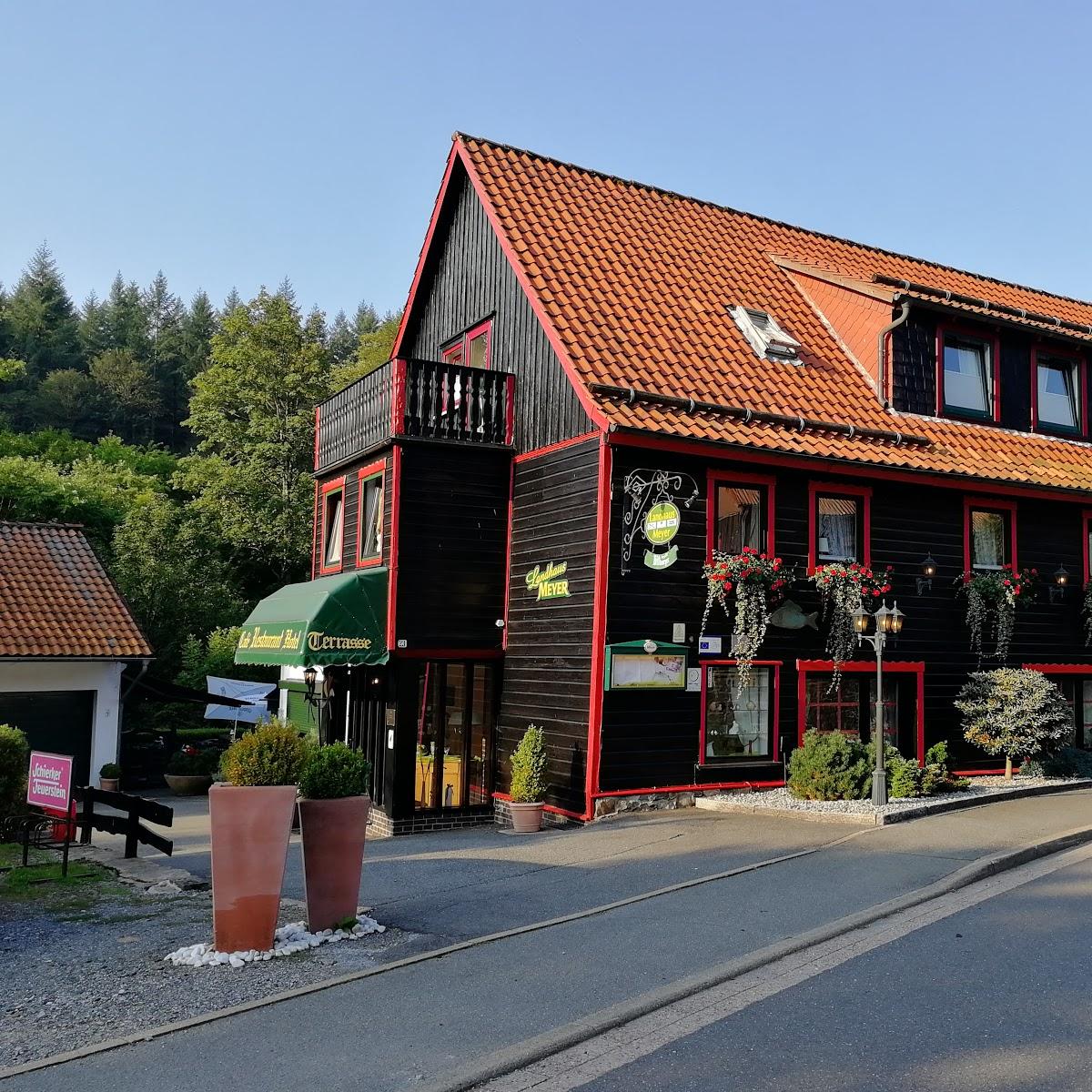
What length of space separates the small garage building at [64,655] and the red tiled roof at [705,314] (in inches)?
494

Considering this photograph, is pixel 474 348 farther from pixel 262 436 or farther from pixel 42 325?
pixel 42 325

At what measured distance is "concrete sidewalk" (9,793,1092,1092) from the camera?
20.6 feet

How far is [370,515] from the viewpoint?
18438 mm

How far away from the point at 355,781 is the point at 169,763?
21872mm

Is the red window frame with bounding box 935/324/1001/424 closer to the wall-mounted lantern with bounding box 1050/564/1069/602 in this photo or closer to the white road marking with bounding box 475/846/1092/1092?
the wall-mounted lantern with bounding box 1050/564/1069/602

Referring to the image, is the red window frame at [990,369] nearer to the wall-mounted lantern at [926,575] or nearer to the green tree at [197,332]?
the wall-mounted lantern at [926,575]

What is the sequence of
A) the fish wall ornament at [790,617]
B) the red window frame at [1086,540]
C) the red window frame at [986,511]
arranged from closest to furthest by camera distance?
the fish wall ornament at [790,617], the red window frame at [986,511], the red window frame at [1086,540]

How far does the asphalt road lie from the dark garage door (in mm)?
19488

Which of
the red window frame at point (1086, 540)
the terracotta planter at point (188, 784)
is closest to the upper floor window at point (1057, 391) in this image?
the red window frame at point (1086, 540)

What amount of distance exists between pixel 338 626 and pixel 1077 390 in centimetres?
1416

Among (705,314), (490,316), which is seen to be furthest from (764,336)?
(490,316)

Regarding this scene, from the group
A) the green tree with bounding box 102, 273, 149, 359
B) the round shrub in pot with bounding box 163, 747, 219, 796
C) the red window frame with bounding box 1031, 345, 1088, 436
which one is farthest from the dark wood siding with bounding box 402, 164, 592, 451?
the green tree with bounding box 102, 273, 149, 359

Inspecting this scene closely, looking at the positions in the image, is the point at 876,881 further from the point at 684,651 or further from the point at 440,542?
the point at 440,542

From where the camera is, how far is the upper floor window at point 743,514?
641 inches
